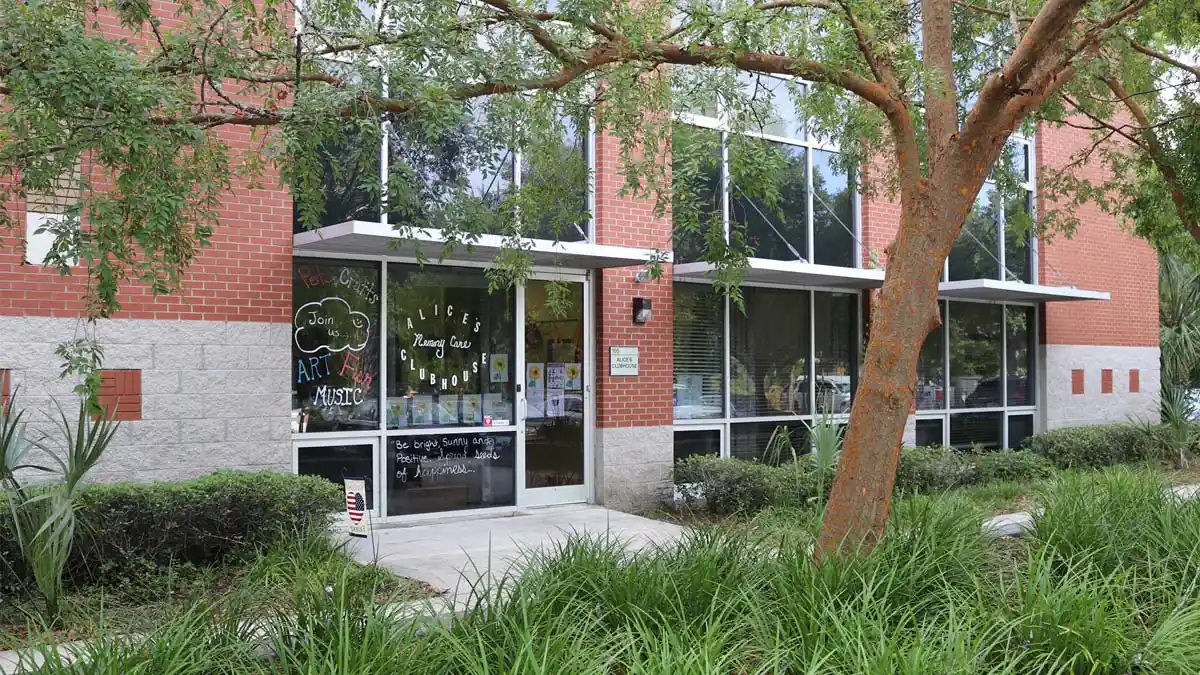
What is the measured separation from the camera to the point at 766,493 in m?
10.4

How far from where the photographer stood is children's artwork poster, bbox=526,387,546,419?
10680 millimetres

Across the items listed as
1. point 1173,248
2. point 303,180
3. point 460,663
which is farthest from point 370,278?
point 1173,248

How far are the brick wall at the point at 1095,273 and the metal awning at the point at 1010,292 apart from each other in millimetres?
502

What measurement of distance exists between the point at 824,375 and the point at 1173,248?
4249 mm

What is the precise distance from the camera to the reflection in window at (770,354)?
1229 centimetres

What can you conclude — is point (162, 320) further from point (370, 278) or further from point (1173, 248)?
point (1173, 248)

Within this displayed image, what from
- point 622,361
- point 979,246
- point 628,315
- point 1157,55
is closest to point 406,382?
point 622,361

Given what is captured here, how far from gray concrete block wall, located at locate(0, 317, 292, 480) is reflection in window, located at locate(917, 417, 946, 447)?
885 centimetres

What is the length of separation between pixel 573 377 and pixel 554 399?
328 millimetres

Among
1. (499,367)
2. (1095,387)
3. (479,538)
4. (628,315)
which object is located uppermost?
(628,315)

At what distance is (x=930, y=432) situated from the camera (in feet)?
47.0

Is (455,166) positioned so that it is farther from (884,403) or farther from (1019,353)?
(1019,353)

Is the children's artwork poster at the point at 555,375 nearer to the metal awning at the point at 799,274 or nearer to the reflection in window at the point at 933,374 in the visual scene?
the metal awning at the point at 799,274

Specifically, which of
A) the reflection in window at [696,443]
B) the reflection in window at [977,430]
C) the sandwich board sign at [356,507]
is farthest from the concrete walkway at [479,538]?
the reflection in window at [977,430]
